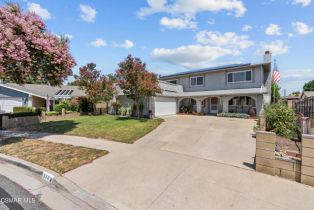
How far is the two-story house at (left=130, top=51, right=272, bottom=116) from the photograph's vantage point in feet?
62.6

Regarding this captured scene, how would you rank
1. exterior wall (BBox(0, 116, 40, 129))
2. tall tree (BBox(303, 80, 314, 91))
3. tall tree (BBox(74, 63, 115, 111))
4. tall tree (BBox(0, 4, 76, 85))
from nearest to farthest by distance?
1. tall tree (BBox(0, 4, 76, 85))
2. exterior wall (BBox(0, 116, 40, 129))
3. tall tree (BBox(74, 63, 115, 111))
4. tall tree (BBox(303, 80, 314, 91))

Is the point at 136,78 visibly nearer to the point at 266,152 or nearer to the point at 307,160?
the point at 266,152

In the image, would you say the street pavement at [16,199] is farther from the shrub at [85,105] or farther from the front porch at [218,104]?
the front porch at [218,104]

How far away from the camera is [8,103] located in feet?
80.7

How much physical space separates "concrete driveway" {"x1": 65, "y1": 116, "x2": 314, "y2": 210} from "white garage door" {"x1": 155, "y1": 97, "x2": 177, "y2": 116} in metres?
11.5

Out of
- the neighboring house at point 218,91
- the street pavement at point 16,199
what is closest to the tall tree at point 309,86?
the neighboring house at point 218,91

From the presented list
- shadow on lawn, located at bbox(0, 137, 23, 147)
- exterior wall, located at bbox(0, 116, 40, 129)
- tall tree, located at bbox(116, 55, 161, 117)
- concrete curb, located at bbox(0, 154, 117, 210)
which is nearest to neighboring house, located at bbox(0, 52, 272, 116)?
tall tree, located at bbox(116, 55, 161, 117)

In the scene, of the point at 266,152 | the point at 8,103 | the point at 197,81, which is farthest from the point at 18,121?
the point at 197,81

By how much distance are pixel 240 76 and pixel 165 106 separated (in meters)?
8.92

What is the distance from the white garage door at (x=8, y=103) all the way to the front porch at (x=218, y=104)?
21.2 meters

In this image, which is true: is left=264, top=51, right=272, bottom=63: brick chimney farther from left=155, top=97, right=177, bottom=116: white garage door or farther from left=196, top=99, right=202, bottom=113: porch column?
left=155, top=97, right=177, bottom=116: white garage door

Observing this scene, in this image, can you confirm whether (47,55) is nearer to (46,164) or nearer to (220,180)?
(46,164)

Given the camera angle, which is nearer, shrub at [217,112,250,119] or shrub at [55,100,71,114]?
shrub at [217,112,250,119]

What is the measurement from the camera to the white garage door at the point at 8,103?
80.0ft
